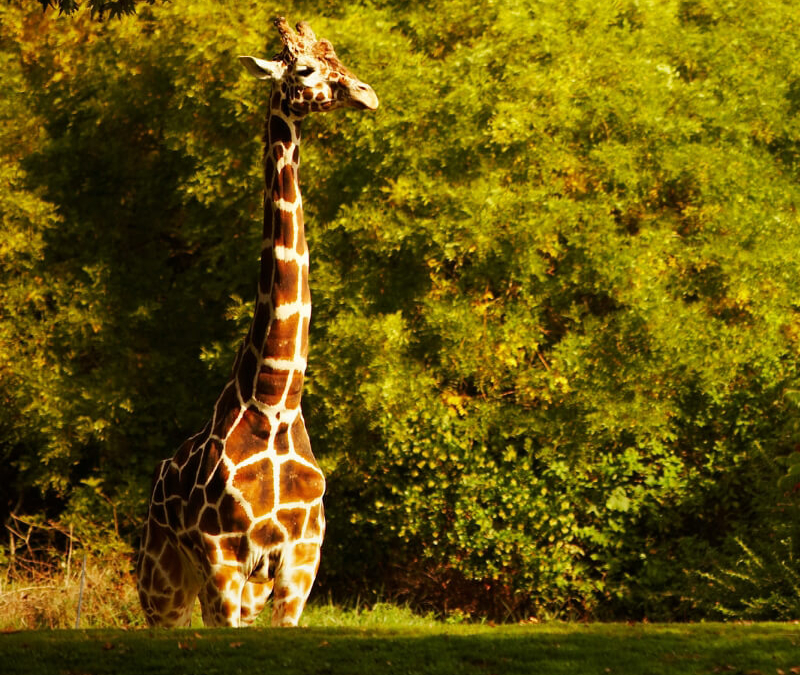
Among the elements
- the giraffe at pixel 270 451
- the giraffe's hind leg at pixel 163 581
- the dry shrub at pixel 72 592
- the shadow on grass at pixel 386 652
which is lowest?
the dry shrub at pixel 72 592

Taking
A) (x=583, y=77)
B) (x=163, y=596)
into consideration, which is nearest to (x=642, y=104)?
(x=583, y=77)

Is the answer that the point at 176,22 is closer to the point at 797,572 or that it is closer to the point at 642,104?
the point at 642,104

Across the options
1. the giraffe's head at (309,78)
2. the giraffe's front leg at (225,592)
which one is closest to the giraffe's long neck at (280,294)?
the giraffe's head at (309,78)

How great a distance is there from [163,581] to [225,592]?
1.19 meters

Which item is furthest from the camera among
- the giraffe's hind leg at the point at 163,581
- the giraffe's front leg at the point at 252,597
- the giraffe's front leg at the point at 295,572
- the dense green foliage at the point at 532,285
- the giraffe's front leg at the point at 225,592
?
the dense green foliage at the point at 532,285

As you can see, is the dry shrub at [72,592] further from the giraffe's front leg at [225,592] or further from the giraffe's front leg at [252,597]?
the giraffe's front leg at [225,592]

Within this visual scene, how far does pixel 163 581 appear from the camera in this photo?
7.70 m

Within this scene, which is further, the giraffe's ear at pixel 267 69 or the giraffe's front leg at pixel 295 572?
the giraffe's ear at pixel 267 69

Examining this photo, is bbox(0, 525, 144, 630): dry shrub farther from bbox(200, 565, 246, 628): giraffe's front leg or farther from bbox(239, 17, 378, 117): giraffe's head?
bbox(239, 17, 378, 117): giraffe's head

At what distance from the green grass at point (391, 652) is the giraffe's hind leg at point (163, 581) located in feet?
1.69

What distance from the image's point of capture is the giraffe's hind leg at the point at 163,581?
761 cm

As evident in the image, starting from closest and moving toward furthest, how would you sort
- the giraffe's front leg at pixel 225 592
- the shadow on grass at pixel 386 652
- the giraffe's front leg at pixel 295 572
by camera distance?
1. the shadow on grass at pixel 386 652
2. the giraffe's front leg at pixel 225 592
3. the giraffe's front leg at pixel 295 572

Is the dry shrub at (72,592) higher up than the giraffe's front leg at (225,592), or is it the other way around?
the giraffe's front leg at (225,592)

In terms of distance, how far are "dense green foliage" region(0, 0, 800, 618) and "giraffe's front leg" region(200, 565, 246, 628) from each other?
5.29 m
